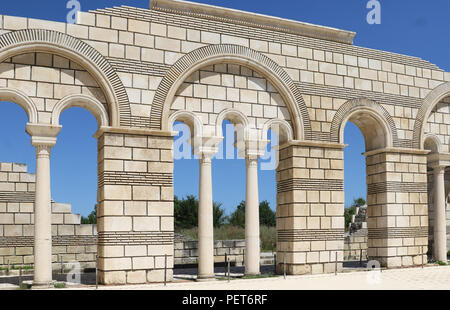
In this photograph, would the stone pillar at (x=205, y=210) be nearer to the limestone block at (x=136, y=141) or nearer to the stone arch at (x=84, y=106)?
the limestone block at (x=136, y=141)

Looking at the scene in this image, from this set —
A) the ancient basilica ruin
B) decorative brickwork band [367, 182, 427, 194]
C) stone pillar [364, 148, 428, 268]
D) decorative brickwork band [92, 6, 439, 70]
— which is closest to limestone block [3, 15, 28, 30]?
the ancient basilica ruin

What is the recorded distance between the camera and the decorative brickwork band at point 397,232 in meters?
16.8

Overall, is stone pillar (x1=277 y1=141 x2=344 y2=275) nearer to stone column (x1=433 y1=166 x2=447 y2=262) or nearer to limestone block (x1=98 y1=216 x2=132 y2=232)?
stone column (x1=433 y1=166 x2=447 y2=262)

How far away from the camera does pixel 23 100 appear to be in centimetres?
1275

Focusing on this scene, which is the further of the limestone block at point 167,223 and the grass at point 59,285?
the limestone block at point 167,223

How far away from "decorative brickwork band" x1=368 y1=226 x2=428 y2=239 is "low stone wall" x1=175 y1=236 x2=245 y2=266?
574 cm

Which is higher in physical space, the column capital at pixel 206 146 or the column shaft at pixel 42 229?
the column capital at pixel 206 146

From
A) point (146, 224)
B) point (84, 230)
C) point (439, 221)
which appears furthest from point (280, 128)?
point (84, 230)

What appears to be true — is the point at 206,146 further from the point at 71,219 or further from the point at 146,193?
the point at 71,219

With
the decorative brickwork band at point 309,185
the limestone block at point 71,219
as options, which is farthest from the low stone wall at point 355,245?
the limestone block at point 71,219

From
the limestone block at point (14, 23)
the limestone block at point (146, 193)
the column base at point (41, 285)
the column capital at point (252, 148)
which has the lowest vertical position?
the column base at point (41, 285)

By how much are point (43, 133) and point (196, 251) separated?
9.21 m

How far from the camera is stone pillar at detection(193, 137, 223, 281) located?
46.5 feet
